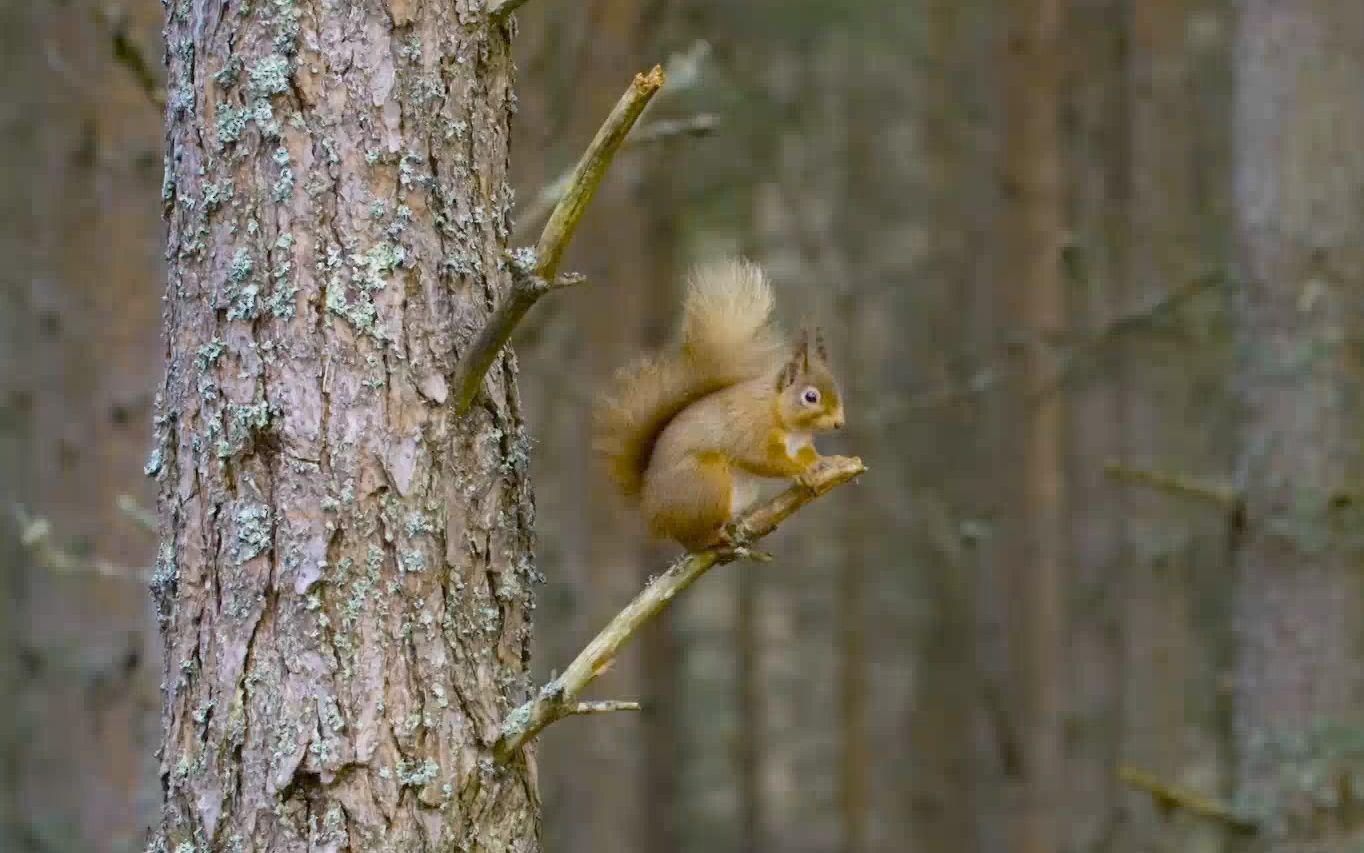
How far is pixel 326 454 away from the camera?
2.31m

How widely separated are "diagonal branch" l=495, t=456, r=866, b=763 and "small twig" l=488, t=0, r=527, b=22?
93cm

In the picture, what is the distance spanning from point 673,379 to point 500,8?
2.97 feet

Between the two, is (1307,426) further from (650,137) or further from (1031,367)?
(1031,367)

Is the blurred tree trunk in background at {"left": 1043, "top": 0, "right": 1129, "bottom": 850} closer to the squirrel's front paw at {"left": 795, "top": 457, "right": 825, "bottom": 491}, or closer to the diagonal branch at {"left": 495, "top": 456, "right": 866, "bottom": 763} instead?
the squirrel's front paw at {"left": 795, "top": 457, "right": 825, "bottom": 491}

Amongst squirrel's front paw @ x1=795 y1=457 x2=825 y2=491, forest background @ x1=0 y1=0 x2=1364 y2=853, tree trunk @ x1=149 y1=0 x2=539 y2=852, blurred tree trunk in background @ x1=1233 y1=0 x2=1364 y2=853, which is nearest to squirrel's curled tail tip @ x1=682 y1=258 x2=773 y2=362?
squirrel's front paw @ x1=795 y1=457 x2=825 y2=491

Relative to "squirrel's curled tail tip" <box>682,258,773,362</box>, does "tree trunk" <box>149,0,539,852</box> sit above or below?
below

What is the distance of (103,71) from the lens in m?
5.36

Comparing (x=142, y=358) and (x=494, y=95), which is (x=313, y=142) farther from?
(x=142, y=358)

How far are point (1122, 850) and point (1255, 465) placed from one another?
4187mm

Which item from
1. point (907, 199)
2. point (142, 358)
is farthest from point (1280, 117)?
point (907, 199)

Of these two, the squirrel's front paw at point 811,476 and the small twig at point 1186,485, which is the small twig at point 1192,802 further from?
the squirrel's front paw at point 811,476

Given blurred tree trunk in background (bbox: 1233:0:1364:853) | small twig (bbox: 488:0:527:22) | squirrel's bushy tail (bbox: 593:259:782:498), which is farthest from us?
blurred tree trunk in background (bbox: 1233:0:1364:853)

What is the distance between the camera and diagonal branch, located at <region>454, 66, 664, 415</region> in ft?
7.01

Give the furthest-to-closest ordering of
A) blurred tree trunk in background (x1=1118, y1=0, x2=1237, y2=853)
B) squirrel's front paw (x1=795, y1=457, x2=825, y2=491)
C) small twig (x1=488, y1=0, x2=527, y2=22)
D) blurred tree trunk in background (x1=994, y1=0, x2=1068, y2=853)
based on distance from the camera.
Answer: blurred tree trunk in background (x1=994, y1=0, x2=1068, y2=853) < blurred tree trunk in background (x1=1118, y1=0, x2=1237, y2=853) < squirrel's front paw (x1=795, y1=457, x2=825, y2=491) < small twig (x1=488, y1=0, x2=527, y2=22)
